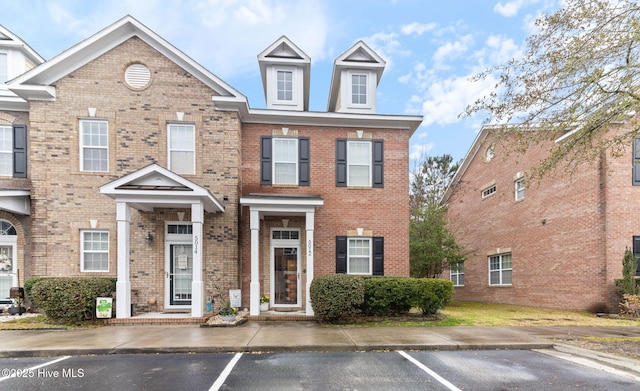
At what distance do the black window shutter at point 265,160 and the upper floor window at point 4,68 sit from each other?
382 inches

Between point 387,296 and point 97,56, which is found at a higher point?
point 97,56

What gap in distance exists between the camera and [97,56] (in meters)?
11.5

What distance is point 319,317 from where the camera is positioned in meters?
10.2

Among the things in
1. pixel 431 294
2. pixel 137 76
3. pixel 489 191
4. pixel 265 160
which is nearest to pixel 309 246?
pixel 265 160

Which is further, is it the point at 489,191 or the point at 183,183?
the point at 489,191

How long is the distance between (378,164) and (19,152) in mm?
12231

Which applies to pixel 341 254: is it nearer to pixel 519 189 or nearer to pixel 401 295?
pixel 401 295

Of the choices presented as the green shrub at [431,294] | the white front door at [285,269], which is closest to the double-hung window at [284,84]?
the white front door at [285,269]

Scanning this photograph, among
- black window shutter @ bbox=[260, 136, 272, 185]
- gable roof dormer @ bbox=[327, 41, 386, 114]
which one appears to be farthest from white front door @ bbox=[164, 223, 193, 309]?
gable roof dormer @ bbox=[327, 41, 386, 114]

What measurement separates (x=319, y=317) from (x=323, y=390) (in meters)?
5.13

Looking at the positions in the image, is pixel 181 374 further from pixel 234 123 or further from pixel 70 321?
pixel 234 123

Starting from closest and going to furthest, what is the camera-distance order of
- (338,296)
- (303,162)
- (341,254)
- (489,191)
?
(338,296)
(341,254)
(303,162)
(489,191)

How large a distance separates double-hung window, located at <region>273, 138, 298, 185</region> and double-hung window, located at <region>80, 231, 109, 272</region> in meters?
5.97

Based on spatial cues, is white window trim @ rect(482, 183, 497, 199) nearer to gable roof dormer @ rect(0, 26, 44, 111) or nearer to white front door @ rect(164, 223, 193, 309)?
white front door @ rect(164, 223, 193, 309)
